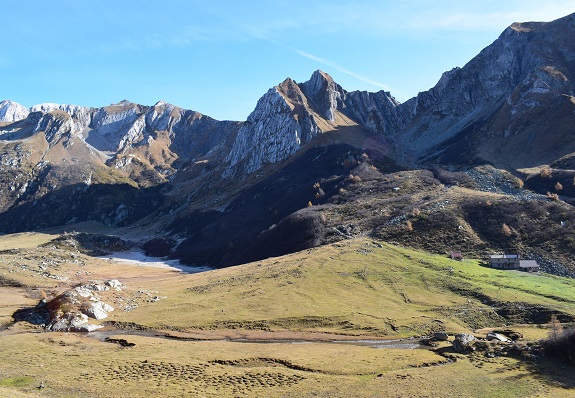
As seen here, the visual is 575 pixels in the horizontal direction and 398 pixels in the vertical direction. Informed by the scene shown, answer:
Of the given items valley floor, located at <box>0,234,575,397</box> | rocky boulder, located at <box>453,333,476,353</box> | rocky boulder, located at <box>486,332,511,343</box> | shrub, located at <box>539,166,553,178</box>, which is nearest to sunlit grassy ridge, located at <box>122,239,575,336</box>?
valley floor, located at <box>0,234,575,397</box>

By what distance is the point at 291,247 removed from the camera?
495 ft

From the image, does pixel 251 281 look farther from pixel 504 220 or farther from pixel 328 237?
pixel 504 220

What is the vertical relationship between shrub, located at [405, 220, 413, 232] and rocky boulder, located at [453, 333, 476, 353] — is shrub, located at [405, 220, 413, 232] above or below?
above

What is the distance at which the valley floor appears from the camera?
156ft

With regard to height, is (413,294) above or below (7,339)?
above

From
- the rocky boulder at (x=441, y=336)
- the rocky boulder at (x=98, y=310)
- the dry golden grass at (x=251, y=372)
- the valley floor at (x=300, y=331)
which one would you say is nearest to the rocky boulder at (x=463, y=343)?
the valley floor at (x=300, y=331)

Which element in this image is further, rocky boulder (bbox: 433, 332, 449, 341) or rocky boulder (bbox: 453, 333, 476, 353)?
rocky boulder (bbox: 433, 332, 449, 341)

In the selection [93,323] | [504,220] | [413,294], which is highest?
[504,220]

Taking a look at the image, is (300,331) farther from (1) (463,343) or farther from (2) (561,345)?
(2) (561,345)

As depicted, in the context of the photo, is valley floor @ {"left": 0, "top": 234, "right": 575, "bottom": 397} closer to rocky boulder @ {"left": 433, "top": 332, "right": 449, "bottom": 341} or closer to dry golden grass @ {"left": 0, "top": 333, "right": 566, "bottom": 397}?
dry golden grass @ {"left": 0, "top": 333, "right": 566, "bottom": 397}

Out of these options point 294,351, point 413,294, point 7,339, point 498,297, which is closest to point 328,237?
point 413,294

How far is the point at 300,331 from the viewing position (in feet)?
239

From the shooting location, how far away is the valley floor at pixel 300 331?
47625 mm

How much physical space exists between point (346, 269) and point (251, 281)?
25196 millimetres
